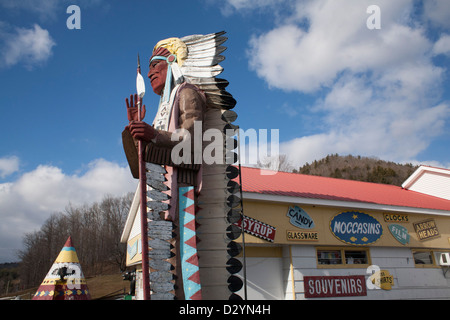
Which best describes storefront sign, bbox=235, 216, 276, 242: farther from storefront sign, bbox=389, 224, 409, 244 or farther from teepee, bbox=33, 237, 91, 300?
storefront sign, bbox=389, 224, 409, 244

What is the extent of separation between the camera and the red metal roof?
11.0m

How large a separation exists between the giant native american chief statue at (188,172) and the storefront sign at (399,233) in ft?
27.4

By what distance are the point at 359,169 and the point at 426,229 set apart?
36739 mm

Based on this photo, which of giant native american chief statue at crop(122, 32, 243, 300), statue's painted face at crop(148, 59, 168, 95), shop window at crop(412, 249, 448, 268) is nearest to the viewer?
giant native american chief statue at crop(122, 32, 243, 300)

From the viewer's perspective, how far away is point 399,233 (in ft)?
Result: 39.3

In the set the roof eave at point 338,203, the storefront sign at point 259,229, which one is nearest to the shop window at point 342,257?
the roof eave at point 338,203

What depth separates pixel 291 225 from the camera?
10.2 metres

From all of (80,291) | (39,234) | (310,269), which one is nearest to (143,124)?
(80,291)

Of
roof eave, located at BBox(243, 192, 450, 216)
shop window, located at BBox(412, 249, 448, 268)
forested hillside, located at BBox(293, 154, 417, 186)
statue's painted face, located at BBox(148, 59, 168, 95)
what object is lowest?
shop window, located at BBox(412, 249, 448, 268)

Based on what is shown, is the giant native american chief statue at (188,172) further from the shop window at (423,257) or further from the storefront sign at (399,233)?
the shop window at (423,257)

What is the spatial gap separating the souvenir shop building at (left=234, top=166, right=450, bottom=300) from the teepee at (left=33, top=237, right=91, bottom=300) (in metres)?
4.87

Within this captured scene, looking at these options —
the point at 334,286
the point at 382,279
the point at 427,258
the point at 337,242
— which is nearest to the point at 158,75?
the point at 337,242

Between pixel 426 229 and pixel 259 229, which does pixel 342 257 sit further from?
pixel 426 229

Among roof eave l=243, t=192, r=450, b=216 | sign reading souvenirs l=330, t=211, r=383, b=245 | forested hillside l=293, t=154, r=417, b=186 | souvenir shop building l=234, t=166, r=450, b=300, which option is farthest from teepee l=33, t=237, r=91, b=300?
forested hillside l=293, t=154, r=417, b=186
